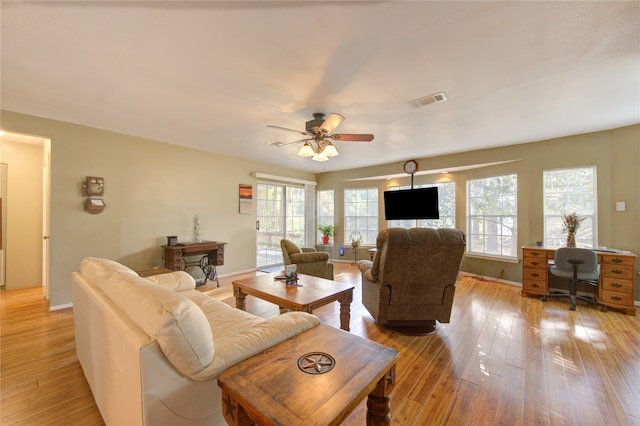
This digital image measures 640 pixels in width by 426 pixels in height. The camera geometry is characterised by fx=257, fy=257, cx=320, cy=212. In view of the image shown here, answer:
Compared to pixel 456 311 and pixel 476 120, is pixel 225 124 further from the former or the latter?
pixel 456 311

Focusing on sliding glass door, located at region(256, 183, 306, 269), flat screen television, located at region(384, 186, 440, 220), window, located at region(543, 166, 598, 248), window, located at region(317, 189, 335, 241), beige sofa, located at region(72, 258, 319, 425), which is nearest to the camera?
beige sofa, located at region(72, 258, 319, 425)

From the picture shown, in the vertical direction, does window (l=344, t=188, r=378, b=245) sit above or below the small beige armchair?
above

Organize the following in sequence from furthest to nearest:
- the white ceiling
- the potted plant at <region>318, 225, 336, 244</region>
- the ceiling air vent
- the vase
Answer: the potted plant at <region>318, 225, 336, 244</region>
the vase
the ceiling air vent
the white ceiling

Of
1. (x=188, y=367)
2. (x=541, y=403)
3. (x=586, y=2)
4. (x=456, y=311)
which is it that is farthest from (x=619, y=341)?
(x=188, y=367)

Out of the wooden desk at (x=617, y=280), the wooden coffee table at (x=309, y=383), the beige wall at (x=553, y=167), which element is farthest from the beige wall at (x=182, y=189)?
the wooden coffee table at (x=309, y=383)

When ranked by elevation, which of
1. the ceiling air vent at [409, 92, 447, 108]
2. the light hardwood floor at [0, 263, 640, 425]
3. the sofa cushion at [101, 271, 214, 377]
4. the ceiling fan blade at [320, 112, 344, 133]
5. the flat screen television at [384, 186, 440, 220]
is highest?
the ceiling air vent at [409, 92, 447, 108]

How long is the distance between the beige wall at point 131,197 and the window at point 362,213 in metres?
2.77

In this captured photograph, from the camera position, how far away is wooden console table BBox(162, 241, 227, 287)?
159 inches

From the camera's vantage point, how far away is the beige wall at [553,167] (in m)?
3.56

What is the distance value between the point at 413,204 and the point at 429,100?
115 inches

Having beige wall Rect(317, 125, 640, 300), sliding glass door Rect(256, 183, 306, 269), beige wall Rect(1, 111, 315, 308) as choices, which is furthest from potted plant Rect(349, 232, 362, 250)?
beige wall Rect(1, 111, 315, 308)

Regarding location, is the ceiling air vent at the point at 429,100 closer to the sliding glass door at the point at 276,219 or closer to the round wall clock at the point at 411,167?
the round wall clock at the point at 411,167

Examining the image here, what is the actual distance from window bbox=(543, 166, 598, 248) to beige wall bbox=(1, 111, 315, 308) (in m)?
5.61

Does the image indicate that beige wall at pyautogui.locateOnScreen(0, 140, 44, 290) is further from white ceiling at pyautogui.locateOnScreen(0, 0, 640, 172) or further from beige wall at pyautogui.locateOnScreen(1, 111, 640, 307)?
white ceiling at pyautogui.locateOnScreen(0, 0, 640, 172)
